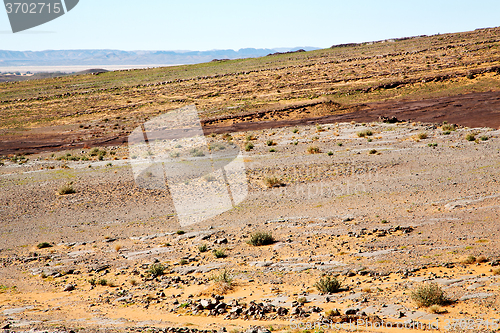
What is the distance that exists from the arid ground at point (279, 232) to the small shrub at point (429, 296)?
2.3 inches

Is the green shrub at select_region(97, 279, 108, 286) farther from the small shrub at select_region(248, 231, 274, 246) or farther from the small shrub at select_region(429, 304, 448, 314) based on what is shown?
the small shrub at select_region(429, 304, 448, 314)

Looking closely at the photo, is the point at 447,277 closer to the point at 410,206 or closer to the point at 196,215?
the point at 410,206

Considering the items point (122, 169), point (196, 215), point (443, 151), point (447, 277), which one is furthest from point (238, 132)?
point (447, 277)

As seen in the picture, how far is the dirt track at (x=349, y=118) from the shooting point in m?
33.1

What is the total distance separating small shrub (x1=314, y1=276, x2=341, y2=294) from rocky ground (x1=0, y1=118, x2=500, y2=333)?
15 centimetres

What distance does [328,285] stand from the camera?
8102 millimetres

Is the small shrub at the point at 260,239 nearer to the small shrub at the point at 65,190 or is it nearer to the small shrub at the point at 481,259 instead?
the small shrub at the point at 481,259

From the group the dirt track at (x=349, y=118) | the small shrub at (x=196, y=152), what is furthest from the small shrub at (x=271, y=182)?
the dirt track at (x=349, y=118)

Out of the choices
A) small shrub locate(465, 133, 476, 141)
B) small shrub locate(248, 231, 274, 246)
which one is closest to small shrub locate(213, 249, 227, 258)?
small shrub locate(248, 231, 274, 246)

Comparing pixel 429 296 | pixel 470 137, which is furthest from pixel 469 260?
pixel 470 137

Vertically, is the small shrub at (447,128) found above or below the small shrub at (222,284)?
below

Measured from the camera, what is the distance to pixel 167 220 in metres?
15.0

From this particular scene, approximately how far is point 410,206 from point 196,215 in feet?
25.4

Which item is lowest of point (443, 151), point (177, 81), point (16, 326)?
point (443, 151)
